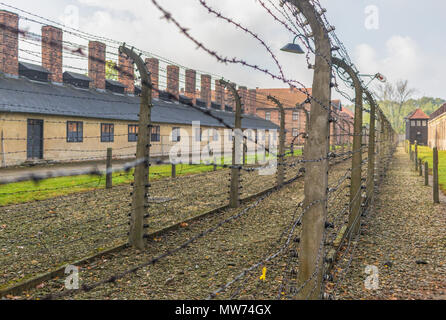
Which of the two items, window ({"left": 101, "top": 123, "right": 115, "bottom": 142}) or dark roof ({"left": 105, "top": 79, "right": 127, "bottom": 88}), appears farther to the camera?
dark roof ({"left": 105, "top": 79, "right": 127, "bottom": 88})

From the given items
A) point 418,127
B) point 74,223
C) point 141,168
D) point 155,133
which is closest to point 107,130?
point 155,133

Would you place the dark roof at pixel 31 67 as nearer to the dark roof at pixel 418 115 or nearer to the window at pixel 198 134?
the window at pixel 198 134

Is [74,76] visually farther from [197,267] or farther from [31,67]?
[197,267]

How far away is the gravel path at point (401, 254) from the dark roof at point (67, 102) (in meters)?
10.1

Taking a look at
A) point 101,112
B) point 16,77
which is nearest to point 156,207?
point 101,112

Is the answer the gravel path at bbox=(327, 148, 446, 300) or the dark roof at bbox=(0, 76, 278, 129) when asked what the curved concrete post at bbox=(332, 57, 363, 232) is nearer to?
the gravel path at bbox=(327, 148, 446, 300)

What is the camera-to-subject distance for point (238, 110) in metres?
9.41

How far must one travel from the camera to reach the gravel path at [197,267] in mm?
4383

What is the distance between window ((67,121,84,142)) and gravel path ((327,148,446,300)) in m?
16.7

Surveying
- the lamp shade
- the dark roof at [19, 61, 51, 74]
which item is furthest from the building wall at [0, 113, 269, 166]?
the lamp shade

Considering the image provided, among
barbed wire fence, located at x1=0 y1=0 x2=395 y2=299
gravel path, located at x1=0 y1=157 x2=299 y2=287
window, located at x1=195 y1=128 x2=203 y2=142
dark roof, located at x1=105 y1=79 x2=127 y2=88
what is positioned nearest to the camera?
barbed wire fence, located at x1=0 y1=0 x2=395 y2=299

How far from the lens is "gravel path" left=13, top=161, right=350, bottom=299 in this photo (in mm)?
4383

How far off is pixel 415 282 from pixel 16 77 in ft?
75.0

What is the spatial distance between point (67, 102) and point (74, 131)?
1.84m
